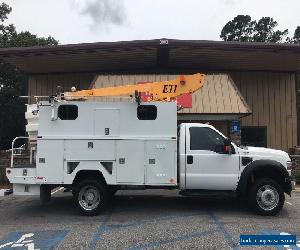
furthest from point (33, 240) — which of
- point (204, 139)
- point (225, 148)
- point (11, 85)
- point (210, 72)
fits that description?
point (11, 85)

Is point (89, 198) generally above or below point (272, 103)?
below

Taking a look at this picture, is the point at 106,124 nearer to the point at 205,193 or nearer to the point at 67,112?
the point at 67,112

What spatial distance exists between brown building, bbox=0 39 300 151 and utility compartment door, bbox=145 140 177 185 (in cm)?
763

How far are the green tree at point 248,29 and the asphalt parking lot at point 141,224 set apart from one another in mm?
62836

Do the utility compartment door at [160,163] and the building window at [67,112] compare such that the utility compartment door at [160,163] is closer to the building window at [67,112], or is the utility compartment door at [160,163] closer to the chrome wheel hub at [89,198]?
the chrome wheel hub at [89,198]

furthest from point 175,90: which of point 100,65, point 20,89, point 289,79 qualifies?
point 20,89

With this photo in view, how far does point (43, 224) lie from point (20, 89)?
33.2 m

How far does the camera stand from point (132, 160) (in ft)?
33.1

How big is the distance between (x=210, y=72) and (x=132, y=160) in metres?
11.6

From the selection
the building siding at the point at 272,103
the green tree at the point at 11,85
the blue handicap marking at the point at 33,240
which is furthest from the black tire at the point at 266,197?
the green tree at the point at 11,85

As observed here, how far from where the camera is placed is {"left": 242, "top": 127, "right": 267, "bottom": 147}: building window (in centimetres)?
A: 2080

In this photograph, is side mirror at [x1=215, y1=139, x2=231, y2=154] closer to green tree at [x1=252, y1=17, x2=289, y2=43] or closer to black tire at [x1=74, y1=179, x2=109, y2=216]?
black tire at [x1=74, y1=179, x2=109, y2=216]

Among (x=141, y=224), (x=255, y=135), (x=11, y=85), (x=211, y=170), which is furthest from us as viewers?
(x=11, y=85)

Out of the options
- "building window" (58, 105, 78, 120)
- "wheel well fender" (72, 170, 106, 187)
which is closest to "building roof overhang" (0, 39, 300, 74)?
"building window" (58, 105, 78, 120)
